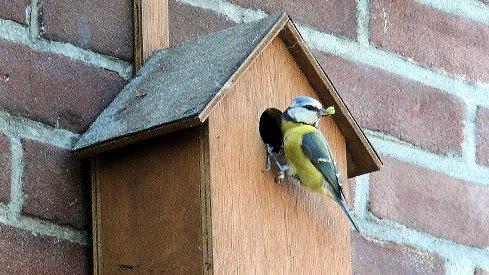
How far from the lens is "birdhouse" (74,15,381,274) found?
4.89 feet

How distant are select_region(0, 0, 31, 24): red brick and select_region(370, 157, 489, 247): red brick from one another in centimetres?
54

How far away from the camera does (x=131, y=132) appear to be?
5.07 ft

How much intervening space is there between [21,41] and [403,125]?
1.92 ft

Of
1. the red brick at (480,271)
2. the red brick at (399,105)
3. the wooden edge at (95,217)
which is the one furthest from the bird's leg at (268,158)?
the red brick at (480,271)

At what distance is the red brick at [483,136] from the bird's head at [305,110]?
1.43 ft

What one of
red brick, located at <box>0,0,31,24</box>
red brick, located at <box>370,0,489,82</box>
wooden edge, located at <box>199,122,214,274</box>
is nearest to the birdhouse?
wooden edge, located at <box>199,122,214,274</box>

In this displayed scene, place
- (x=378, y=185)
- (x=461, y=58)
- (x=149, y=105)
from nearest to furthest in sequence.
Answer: (x=149, y=105) → (x=378, y=185) → (x=461, y=58)

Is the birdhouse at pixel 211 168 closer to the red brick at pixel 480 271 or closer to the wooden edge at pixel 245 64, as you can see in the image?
the wooden edge at pixel 245 64

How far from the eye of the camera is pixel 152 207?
154 cm

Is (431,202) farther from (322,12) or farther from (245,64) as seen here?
(245,64)

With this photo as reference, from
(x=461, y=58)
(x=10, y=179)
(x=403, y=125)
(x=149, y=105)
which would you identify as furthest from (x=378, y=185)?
(x=10, y=179)

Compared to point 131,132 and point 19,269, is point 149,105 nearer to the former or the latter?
point 131,132

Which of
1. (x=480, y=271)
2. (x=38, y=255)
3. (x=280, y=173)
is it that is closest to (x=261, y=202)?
(x=280, y=173)

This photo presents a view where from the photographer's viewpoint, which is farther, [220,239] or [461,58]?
[461,58]
